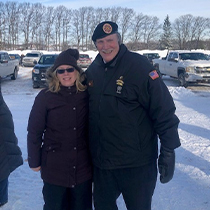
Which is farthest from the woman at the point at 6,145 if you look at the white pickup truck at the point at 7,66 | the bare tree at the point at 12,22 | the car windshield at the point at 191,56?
the bare tree at the point at 12,22

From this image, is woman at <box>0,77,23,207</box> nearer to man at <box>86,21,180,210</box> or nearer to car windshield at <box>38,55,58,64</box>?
man at <box>86,21,180,210</box>

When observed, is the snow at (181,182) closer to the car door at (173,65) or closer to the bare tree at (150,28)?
the car door at (173,65)

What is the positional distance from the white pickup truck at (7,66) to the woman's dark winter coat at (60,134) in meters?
13.5

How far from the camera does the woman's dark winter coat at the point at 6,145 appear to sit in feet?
8.96

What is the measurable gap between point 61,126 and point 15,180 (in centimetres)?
192

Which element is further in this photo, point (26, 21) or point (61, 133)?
point (26, 21)

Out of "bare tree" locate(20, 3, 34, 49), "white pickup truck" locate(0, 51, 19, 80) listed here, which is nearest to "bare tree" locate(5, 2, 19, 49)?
"bare tree" locate(20, 3, 34, 49)

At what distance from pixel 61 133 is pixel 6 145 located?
701mm

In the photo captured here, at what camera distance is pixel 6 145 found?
2771 millimetres

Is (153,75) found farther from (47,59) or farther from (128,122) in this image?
(47,59)

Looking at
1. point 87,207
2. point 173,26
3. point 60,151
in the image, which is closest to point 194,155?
point 87,207

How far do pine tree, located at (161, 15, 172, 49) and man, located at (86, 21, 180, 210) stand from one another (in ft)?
242

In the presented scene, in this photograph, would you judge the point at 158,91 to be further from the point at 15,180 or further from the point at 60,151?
the point at 15,180

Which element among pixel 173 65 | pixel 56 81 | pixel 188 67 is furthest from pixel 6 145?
pixel 173 65
